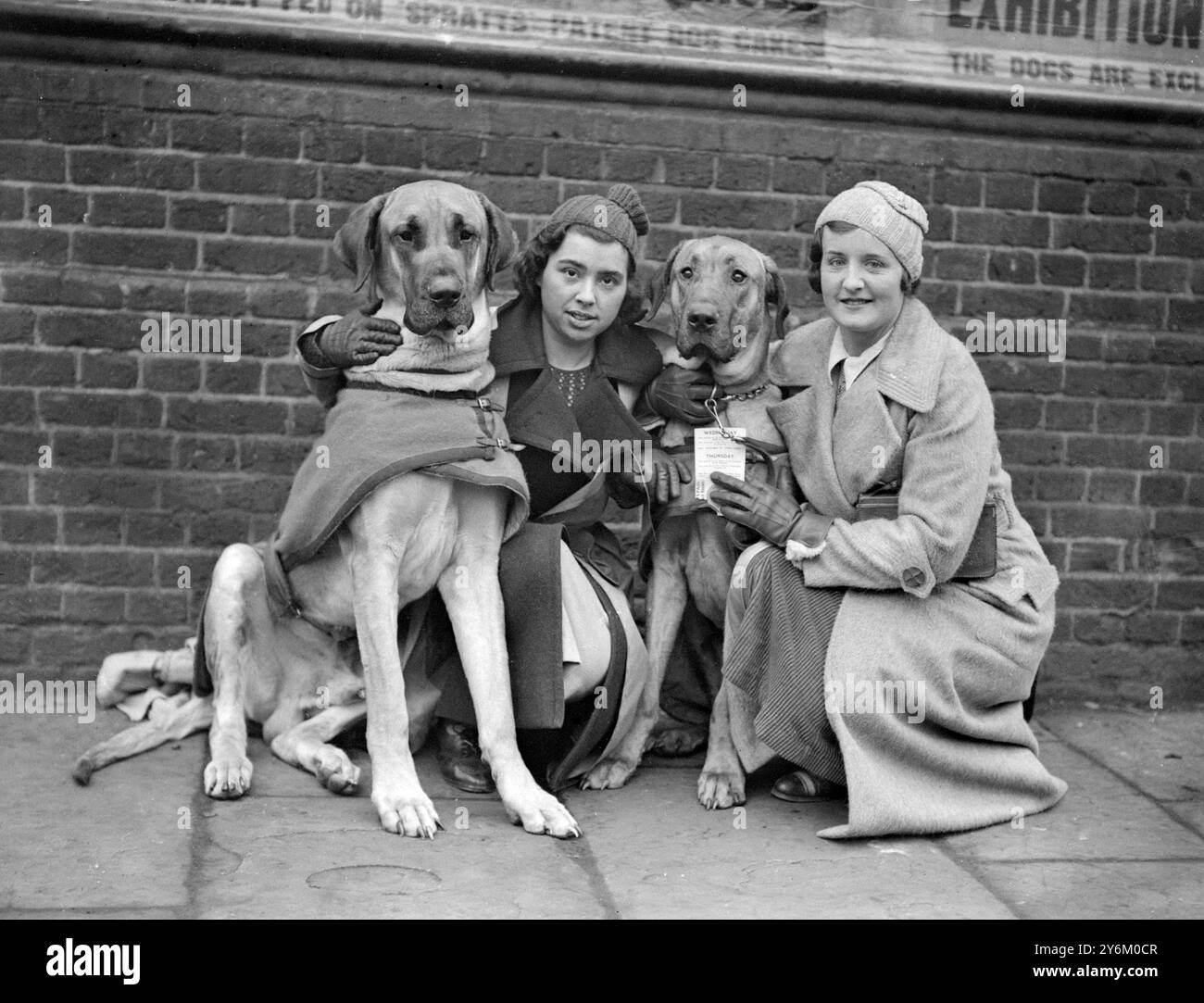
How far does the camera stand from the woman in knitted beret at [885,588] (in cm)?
430

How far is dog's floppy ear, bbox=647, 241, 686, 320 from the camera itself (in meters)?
4.66

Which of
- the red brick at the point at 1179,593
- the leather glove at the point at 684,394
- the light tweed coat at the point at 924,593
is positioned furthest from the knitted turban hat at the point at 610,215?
the red brick at the point at 1179,593

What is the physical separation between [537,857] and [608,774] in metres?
0.68

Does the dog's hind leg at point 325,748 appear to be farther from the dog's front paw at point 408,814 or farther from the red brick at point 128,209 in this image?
the red brick at point 128,209

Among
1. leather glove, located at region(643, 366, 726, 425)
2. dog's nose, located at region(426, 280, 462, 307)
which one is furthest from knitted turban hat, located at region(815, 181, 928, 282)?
dog's nose, located at region(426, 280, 462, 307)

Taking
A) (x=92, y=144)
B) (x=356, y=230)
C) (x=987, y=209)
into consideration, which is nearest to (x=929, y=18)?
(x=987, y=209)

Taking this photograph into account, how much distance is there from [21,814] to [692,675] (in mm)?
2038

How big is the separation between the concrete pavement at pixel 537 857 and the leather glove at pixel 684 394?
3.64 feet

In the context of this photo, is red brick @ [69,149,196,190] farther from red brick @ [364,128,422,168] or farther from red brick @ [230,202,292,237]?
red brick @ [364,128,422,168]

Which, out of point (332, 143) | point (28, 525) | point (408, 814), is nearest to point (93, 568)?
point (28, 525)

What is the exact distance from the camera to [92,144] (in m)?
5.34

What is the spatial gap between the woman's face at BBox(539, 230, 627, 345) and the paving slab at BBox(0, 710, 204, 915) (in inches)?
68.4

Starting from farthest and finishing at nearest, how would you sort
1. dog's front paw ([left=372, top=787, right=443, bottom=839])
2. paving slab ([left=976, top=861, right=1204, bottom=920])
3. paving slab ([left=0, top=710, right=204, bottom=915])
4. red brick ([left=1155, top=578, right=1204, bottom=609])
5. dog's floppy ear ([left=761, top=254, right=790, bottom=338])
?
red brick ([left=1155, top=578, right=1204, bottom=609]), dog's floppy ear ([left=761, top=254, right=790, bottom=338]), dog's front paw ([left=372, top=787, right=443, bottom=839]), paving slab ([left=976, top=861, right=1204, bottom=920]), paving slab ([left=0, top=710, right=204, bottom=915])

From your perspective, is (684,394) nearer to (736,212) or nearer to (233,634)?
(736,212)
